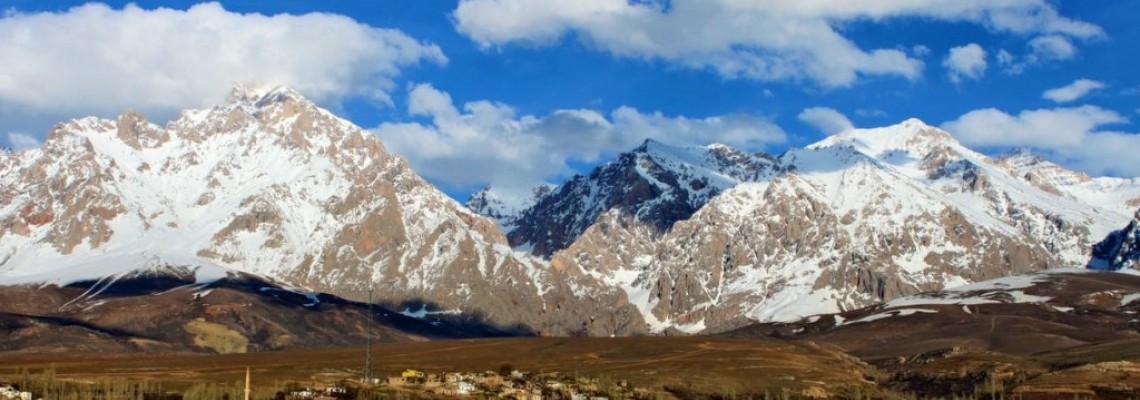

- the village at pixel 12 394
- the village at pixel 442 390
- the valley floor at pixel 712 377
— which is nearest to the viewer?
the village at pixel 12 394

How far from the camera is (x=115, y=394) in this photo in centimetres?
11788

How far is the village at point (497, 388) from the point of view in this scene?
130 meters

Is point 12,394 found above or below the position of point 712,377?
above

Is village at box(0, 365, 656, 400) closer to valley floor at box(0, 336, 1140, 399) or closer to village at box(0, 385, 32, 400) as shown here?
village at box(0, 385, 32, 400)

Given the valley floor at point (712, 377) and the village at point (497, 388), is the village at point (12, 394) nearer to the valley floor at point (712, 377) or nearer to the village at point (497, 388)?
the valley floor at point (712, 377)

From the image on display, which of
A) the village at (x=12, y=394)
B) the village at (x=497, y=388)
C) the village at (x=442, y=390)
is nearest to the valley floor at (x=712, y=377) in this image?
the village at (x=442, y=390)

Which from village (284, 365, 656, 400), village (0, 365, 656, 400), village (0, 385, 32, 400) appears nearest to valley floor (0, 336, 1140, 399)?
village (0, 365, 656, 400)

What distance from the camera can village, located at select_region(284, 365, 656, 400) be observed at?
5123 inches

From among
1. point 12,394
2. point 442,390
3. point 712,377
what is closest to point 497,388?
point 442,390

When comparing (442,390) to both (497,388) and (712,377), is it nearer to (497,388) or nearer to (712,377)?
(497,388)

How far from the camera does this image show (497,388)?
13625 cm

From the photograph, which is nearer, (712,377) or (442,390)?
(442,390)

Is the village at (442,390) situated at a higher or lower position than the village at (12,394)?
lower

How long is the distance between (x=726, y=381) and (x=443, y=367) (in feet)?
138
